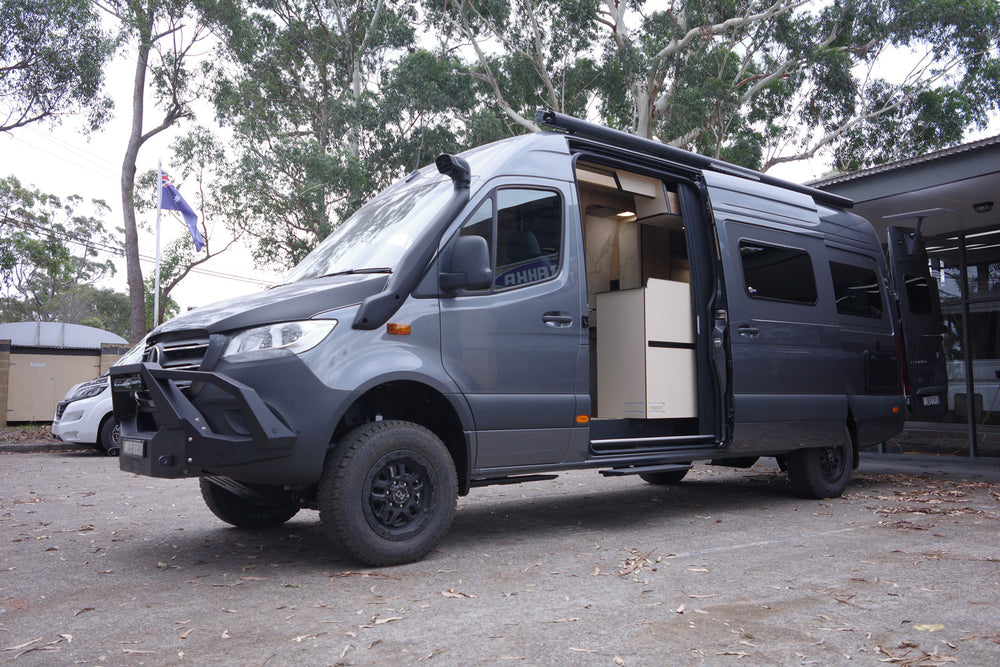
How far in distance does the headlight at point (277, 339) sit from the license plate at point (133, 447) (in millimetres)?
659

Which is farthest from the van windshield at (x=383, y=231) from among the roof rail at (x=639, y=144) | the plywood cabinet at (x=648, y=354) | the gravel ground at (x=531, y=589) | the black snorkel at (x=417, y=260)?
the plywood cabinet at (x=648, y=354)

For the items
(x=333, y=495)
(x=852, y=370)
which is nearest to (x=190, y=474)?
(x=333, y=495)

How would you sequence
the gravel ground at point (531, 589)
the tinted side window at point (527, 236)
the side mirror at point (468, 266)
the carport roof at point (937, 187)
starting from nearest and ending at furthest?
the gravel ground at point (531, 589)
the side mirror at point (468, 266)
the tinted side window at point (527, 236)
the carport roof at point (937, 187)

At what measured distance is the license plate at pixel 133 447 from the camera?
4.21m

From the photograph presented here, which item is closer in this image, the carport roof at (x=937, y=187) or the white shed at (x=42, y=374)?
the carport roof at (x=937, y=187)

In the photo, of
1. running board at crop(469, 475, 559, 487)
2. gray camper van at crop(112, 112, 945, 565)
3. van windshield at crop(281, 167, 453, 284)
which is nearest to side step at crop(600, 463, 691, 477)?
gray camper van at crop(112, 112, 945, 565)

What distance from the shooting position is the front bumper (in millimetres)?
4027

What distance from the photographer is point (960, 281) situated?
38.0 feet

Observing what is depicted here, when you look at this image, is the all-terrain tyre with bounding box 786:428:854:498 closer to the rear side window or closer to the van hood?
the rear side window

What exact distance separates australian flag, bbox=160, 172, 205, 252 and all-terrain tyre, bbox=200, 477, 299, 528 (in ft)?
64.3

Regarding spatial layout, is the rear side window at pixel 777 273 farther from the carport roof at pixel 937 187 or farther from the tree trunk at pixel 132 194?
the tree trunk at pixel 132 194

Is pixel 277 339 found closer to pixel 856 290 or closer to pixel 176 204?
pixel 856 290

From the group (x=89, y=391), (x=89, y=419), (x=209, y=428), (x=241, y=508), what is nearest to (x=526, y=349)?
(x=209, y=428)

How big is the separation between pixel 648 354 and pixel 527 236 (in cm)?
167
